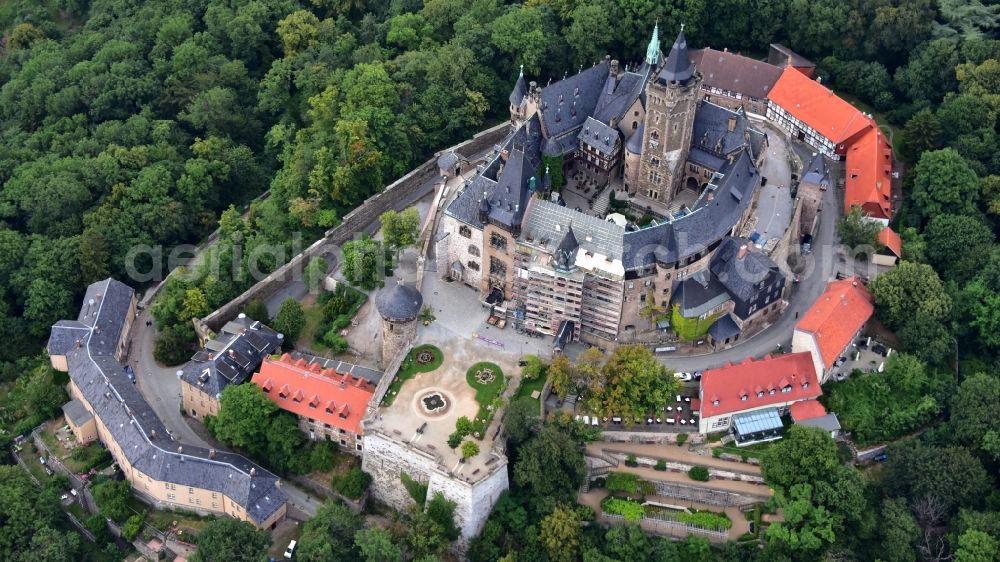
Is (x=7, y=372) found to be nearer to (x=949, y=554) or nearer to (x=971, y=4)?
(x=949, y=554)

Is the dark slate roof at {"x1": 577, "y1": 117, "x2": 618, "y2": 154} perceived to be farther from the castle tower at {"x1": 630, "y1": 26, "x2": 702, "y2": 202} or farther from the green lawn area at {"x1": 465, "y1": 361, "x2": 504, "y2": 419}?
the green lawn area at {"x1": 465, "y1": 361, "x2": 504, "y2": 419}

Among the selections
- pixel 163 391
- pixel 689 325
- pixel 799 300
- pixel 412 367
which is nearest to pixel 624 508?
pixel 689 325

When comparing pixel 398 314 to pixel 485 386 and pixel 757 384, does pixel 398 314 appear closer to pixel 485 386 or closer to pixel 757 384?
pixel 485 386

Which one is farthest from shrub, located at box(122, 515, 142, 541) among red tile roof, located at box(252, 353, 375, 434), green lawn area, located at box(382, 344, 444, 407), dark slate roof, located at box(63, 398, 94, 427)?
green lawn area, located at box(382, 344, 444, 407)

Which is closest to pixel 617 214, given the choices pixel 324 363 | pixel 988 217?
pixel 324 363

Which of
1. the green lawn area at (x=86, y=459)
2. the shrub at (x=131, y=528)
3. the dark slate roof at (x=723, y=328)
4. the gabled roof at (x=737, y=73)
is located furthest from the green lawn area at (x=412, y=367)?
the gabled roof at (x=737, y=73)

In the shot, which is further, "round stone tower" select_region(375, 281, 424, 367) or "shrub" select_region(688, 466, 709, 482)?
"round stone tower" select_region(375, 281, 424, 367)
